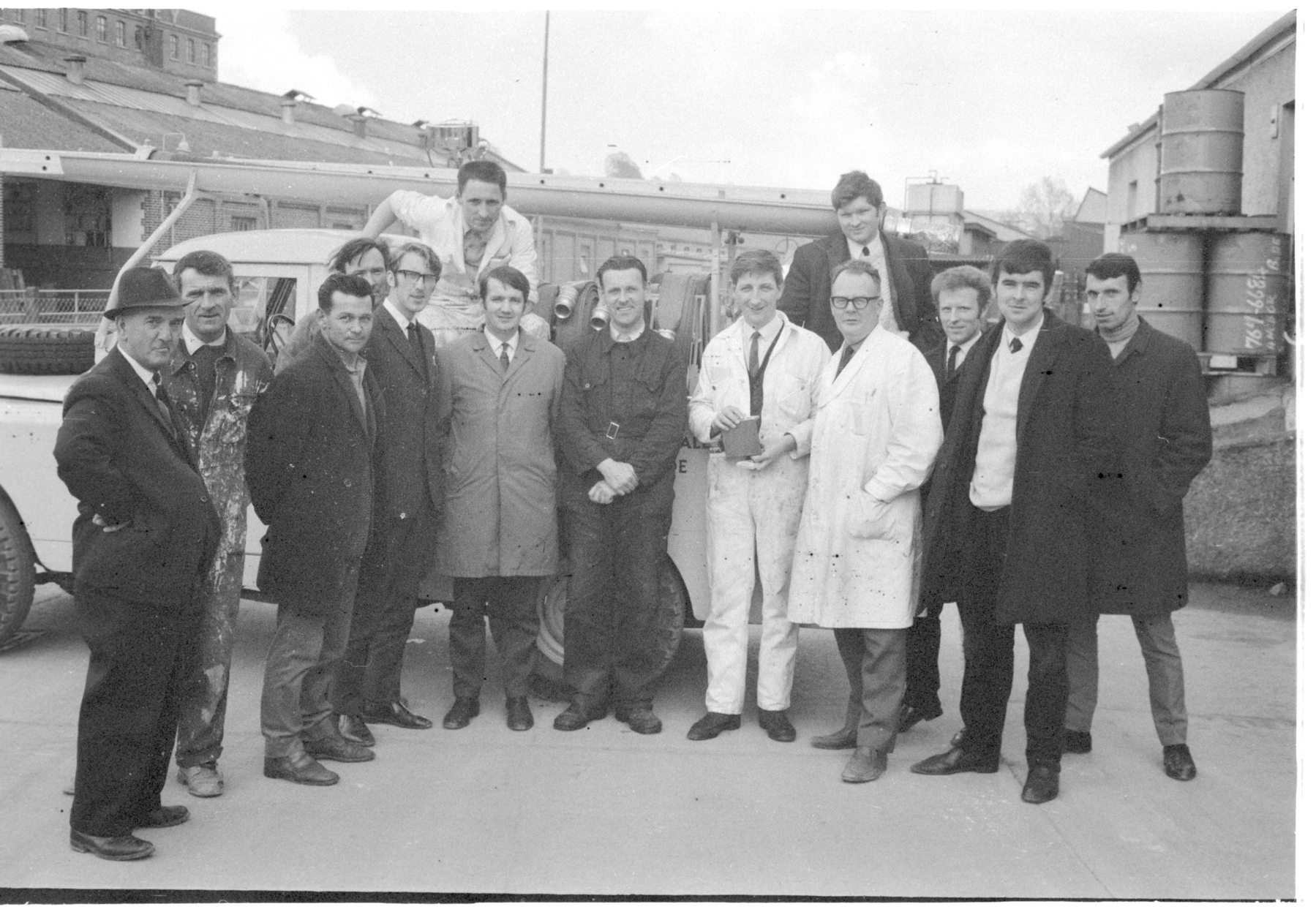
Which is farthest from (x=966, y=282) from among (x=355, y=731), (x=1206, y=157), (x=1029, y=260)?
(x=1206, y=157)

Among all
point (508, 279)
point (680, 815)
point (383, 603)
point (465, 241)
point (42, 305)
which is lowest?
point (680, 815)

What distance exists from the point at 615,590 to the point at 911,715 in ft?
4.55

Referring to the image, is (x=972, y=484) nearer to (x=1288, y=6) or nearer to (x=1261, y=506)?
(x=1288, y=6)

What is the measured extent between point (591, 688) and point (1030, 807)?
185 cm

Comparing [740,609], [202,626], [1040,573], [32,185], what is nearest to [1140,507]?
[1040,573]

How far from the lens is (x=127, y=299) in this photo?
3.88 metres

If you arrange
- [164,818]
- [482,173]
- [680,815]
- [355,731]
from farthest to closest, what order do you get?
[482,173] < [355,731] < [680,815] < [164,818]

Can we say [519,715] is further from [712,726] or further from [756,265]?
[756,265]

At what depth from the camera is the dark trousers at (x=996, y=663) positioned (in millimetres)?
4602

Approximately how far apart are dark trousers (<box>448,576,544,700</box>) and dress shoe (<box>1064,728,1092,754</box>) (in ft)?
7.39

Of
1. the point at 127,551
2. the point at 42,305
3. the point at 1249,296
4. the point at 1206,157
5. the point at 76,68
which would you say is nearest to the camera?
the point at 127,551

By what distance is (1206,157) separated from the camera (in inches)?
390

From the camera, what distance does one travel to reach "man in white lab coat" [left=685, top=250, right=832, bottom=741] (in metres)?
5.19

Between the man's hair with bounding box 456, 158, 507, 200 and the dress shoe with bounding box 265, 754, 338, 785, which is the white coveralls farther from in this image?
the dress shoe with bounding box 265, 754, 338, 785
